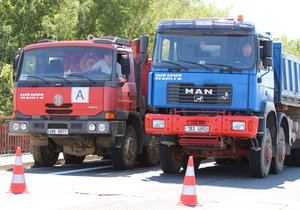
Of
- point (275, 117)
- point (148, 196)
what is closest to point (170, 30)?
point (275, 117)

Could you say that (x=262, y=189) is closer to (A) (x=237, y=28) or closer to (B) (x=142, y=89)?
(A) (x=237, y=28)

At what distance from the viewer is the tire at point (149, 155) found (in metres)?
16.6

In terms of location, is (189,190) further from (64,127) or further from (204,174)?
(64,127)

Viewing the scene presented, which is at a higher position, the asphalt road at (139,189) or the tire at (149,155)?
the tire at (149,155)

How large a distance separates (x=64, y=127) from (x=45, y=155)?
167 centimetres

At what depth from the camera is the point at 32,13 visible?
2656cm

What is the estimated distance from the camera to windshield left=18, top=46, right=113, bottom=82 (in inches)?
574

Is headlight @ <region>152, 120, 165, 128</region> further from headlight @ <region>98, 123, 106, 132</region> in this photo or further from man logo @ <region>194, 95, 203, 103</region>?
headlight @ <region>98, 123, 106, 132</region>

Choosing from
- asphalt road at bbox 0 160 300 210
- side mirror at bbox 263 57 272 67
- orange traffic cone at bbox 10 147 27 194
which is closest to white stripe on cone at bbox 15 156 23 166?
orange traffic cone at bbox 10 147 27 194

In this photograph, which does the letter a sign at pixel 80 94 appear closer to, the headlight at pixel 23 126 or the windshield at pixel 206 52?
the headlight at pixel 23 126

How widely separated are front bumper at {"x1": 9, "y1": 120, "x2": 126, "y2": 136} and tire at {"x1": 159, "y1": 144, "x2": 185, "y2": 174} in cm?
110

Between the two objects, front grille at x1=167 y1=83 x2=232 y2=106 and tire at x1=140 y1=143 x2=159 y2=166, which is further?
tire at x1=140 y1=143 x2=159 y2=166

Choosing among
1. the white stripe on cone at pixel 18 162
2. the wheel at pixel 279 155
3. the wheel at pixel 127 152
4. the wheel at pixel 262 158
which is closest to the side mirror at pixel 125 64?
the wheel at pixel 127 152

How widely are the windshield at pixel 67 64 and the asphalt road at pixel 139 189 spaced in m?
2.16
